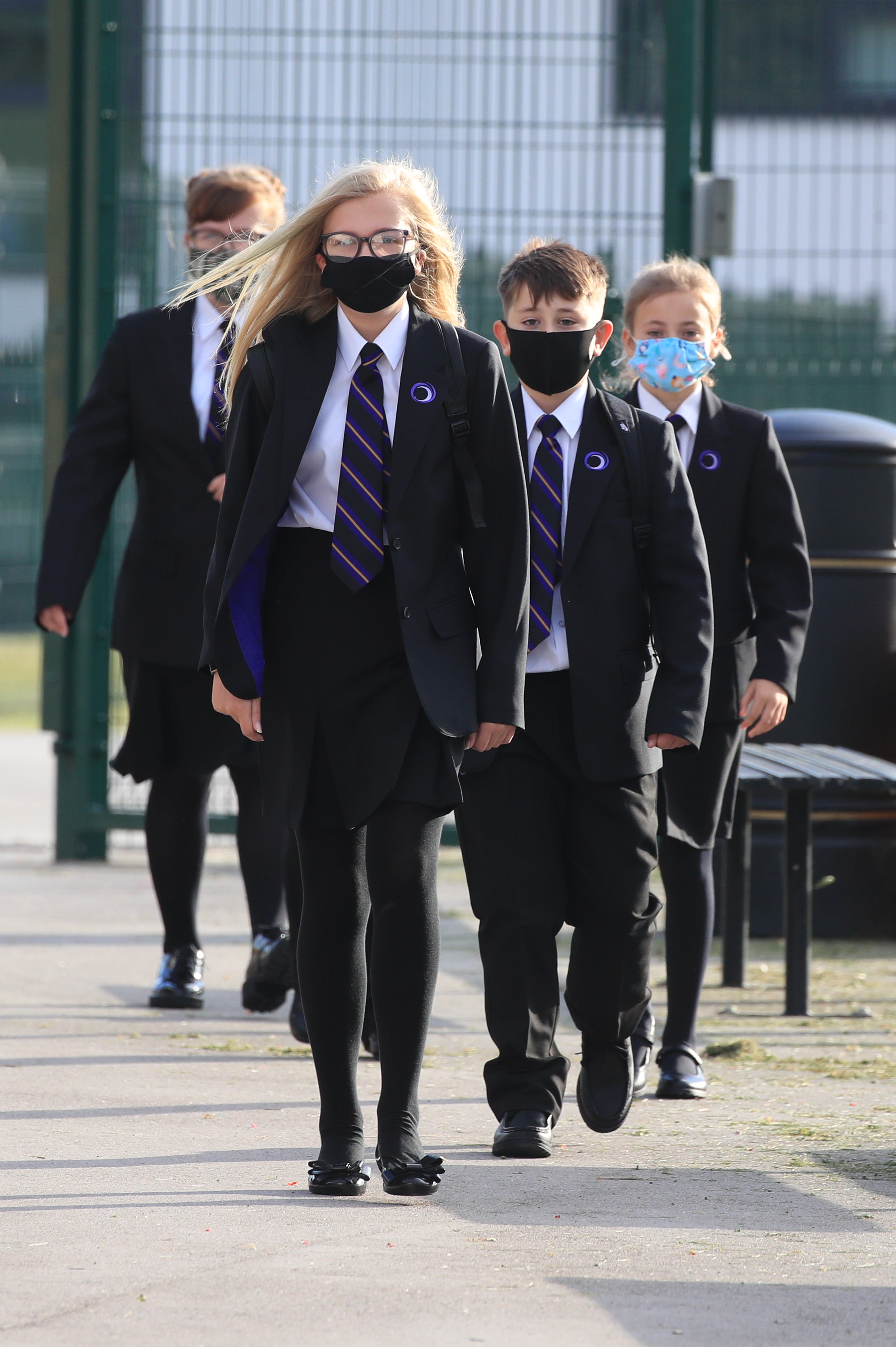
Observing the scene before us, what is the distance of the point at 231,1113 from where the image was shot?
14.0 ft

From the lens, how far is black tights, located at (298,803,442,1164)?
3555mm

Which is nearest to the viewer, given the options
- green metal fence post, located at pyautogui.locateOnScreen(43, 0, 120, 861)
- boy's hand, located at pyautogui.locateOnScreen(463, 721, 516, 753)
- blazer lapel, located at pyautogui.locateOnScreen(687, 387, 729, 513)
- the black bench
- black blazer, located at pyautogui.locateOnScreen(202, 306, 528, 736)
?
black blazer, located at pyautogui.locateOnScreen(202, 306, 528, 736)

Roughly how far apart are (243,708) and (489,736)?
17.0 inches

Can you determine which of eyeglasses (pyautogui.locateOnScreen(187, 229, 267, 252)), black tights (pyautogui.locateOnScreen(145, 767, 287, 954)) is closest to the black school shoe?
black tights (pyautogui.locateOnScreen(145, 767, 287, 954))

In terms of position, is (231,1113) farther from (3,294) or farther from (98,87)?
(3,294)

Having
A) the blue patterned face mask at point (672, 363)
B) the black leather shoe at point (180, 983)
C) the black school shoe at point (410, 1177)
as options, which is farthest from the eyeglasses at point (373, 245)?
the black leather shoe at point (180, 983)

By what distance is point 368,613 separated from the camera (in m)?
3.56

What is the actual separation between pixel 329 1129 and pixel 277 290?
1.48 meters

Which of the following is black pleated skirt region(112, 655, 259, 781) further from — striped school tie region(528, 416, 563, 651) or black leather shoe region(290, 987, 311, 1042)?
striped school tie region(528, 416, 563, 651)

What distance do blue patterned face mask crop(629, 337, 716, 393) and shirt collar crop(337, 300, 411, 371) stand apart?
1081mm

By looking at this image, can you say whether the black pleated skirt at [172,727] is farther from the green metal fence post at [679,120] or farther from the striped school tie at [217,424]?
the green metal fence post at [679,120]

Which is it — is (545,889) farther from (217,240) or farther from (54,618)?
(217,240)

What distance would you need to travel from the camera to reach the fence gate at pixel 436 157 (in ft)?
27.3

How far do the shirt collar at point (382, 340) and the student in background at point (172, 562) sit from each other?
1768mm
